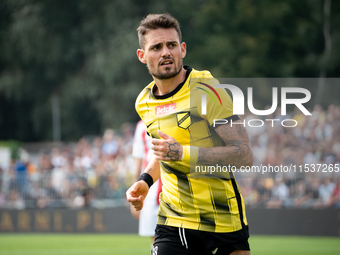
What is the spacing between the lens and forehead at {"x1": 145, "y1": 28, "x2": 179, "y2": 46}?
403cm

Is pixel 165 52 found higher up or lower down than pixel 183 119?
higher up

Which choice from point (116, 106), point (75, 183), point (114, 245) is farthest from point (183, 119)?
point (116, 106)

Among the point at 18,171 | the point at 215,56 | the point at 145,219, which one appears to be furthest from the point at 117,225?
the point at 215,56

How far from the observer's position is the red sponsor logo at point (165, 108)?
3.98 metres

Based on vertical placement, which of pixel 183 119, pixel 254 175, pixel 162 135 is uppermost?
pixel 183 119

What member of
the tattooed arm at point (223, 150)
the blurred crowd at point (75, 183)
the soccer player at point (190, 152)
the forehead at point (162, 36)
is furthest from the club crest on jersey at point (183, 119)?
the blurred crowd at point (75, 183)

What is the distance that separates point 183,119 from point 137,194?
0.77m

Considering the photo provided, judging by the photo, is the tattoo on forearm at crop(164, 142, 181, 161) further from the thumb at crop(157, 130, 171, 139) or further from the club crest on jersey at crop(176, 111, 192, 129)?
the club crest on jersey at crop(176, 111, 192, 129)

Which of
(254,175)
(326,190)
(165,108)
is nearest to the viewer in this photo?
(165,108)

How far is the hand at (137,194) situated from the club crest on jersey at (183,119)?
0.66 meters

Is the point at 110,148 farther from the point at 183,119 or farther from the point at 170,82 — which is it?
the point at 183,119

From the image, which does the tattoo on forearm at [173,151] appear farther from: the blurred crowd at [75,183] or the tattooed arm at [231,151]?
the blurred crowd at [75,183]

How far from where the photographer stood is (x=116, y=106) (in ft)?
112

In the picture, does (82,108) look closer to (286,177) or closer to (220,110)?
(286,177)
